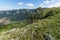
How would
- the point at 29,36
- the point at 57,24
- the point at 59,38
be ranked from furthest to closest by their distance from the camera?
1. the point at 57,24
2. the point at 29,36
3. the point at 59,38

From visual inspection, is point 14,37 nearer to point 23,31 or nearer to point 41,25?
point 23,31

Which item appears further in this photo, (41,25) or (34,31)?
(41,25)

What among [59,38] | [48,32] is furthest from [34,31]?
[59,38]

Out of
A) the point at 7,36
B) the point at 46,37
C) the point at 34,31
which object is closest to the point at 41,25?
the point at 34,31

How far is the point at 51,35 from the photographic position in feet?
126

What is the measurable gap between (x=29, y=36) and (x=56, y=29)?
318 inches

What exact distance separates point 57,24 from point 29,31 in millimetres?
9033

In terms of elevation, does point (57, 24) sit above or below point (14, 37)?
above

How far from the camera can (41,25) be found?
1738 inches

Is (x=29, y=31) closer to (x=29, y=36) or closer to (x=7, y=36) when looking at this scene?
(x=29, y=36)

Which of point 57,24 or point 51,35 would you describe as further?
point 57,24

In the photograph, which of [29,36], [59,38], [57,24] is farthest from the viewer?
[57,24]

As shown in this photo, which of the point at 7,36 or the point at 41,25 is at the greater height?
the point at 41,25

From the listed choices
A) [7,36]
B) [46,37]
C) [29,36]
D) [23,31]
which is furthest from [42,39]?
[7,36]
